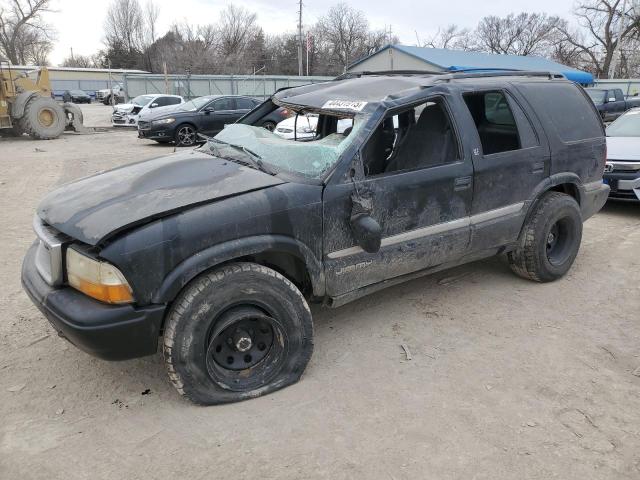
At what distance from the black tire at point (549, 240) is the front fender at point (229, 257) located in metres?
2.20

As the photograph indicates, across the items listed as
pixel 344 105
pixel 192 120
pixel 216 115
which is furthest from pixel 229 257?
pixel 216 115

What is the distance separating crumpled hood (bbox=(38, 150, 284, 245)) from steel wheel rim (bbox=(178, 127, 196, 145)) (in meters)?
12.1

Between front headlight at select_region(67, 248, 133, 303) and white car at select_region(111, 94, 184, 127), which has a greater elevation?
white car at select_region(111, 94, 184, 127)

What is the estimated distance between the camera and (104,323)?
250cm

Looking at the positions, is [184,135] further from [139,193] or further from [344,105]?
[139,193]

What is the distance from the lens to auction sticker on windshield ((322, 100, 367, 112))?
3.43m

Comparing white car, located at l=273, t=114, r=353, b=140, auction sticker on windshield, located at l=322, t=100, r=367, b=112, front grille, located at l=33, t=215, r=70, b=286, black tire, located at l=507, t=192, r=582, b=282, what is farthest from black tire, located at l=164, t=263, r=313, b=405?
black tire, located at l=507, t=192, r=582, b=282

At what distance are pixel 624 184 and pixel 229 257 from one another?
642 centimetres

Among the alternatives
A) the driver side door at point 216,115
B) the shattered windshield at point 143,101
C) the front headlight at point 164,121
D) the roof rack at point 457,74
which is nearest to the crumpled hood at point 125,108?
the shattered windshield at point 143,101

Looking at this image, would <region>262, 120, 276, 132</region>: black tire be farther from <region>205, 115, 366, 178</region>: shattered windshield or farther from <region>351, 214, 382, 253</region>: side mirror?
<region>351, 214, 382, 253</region>: side mirror

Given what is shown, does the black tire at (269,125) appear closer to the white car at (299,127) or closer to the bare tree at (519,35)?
the white car at (299,127)

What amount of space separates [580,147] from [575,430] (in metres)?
2.81

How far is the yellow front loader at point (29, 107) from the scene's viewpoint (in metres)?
15.9

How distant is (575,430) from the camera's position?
8.75ft
